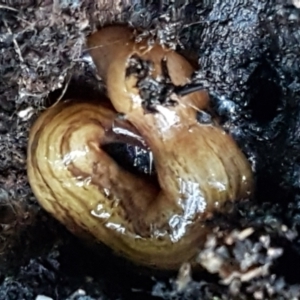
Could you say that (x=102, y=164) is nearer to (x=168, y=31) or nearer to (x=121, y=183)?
Answer: (x=121, y=183)

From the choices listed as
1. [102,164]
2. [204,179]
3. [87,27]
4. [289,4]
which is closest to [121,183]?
[102,164]

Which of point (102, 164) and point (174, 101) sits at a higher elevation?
point (174, 101)

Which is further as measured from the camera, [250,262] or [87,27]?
[87,27]
